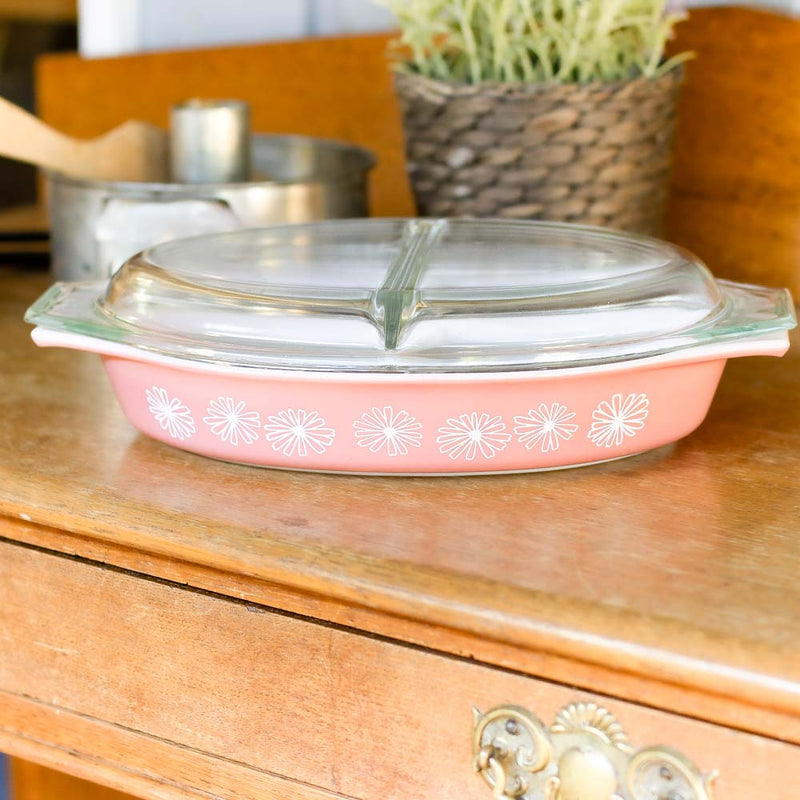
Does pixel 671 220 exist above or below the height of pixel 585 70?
below

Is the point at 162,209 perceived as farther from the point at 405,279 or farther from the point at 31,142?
the point at 405,279

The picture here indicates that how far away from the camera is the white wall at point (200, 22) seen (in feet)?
3.21

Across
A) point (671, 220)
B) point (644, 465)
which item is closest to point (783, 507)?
point (644, 465)

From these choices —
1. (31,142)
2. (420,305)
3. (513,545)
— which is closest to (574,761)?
(513,545)

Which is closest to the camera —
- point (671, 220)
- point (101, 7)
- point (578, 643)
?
point (578, 643)

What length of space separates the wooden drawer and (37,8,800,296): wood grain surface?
50cm

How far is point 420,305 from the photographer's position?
43 cm

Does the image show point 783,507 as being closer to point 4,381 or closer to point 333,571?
point 333,571

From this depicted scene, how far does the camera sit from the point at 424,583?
37cm

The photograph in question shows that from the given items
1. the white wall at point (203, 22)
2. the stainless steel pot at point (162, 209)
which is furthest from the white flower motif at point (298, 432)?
the white wall at point (203, 22)

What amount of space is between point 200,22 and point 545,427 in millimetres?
726

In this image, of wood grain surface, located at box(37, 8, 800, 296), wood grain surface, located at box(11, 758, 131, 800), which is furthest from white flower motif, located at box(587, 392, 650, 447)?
wood grain surface, located at box(11, 758, 131, 800)

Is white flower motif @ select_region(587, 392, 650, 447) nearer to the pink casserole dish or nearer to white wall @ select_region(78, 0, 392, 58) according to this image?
the pink casserole dish

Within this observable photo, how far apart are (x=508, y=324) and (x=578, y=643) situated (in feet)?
0.42
